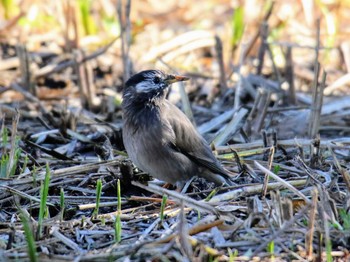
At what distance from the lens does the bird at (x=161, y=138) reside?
19.0 ft

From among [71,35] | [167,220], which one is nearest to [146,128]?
[167,220]

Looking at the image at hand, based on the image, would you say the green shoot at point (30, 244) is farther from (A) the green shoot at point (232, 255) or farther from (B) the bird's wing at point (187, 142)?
(B) the bird's wing at point (187, 142)

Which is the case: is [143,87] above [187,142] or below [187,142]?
above

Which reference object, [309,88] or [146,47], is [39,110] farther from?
[309,88]

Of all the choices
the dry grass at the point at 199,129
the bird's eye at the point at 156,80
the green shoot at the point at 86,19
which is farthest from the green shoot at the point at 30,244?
the green shoot at the point at 86,19

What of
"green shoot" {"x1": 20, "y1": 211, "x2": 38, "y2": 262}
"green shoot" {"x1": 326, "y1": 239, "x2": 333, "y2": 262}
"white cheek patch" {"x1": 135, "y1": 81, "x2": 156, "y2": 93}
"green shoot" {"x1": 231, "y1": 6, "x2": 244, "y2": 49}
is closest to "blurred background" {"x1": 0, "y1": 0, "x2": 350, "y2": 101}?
"green shoot" {"x1": 231, "y1": 6, "x2": 244, "y2": 49}

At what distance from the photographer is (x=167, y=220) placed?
4.83 m

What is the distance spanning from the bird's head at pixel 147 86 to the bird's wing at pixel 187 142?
152 millimetres

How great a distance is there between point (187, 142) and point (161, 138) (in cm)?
26

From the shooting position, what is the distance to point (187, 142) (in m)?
6.00

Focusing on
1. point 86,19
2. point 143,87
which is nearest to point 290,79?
point 143,87

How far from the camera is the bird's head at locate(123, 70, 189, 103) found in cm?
606

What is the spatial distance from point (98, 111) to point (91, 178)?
2.70m

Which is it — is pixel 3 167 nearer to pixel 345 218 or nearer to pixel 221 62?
pixel 345 218
